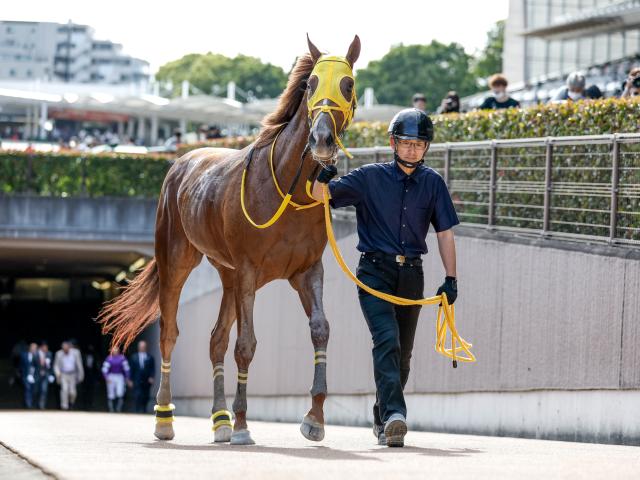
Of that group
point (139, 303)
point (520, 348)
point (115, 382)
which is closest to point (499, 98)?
point (520, 348)

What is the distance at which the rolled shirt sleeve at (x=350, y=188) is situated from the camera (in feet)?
29.5

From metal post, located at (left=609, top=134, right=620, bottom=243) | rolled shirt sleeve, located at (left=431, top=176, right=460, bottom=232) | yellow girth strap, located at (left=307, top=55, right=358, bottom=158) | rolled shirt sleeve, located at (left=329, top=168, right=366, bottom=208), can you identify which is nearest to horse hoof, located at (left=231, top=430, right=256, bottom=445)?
rolled shirt sleeve, located at (left=329, top=168, right=366, bottom=208)

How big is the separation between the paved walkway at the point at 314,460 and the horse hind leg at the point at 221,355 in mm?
240

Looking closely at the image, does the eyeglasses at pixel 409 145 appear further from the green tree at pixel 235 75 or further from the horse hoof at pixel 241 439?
the green tree at pixel 235 75

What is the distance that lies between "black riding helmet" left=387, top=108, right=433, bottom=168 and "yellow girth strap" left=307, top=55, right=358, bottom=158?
0.43 meters

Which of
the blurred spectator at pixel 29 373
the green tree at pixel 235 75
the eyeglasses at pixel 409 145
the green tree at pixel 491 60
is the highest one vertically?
the green tree at pixel 235 75

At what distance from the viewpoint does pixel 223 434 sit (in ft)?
33.5

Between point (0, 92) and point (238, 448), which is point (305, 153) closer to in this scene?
point (238, 448)

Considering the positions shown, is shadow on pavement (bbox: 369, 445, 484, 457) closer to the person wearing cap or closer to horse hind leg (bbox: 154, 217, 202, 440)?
the person wearing cap

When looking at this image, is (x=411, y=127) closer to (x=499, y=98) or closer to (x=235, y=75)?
(x=499, y=98)

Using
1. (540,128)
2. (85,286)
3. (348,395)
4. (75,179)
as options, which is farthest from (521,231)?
(85,286)

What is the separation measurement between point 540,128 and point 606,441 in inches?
192

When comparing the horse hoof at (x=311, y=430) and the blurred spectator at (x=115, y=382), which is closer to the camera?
the horse hoof at (x=311, y=430)

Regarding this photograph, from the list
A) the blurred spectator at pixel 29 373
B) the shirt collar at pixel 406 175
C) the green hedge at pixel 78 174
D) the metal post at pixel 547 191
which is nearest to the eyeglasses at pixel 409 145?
the shirt collar at pixel 406 175
